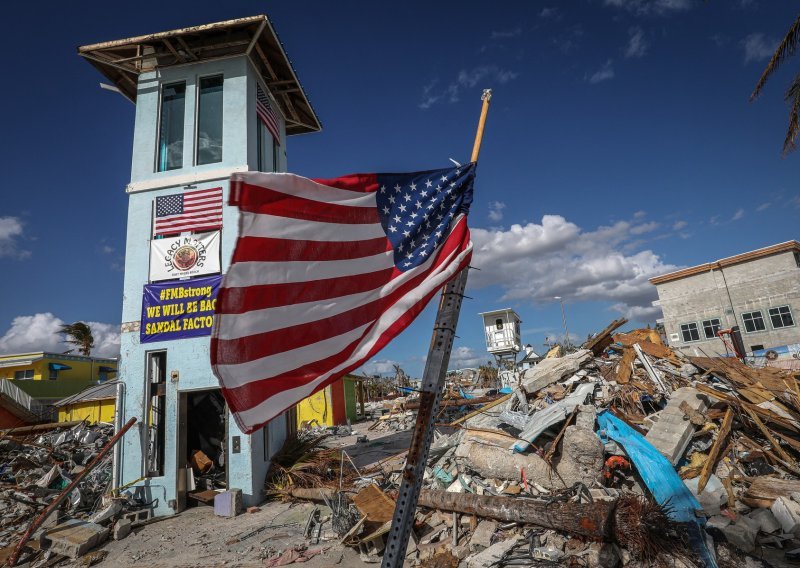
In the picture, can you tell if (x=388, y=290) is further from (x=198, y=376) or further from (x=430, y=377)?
(x=198, y=376)

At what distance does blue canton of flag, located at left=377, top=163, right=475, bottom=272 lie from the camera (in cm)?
407

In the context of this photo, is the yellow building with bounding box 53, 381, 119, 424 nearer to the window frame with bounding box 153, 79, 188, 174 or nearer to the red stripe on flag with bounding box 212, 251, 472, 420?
the window frame with bounding box 153, 79, 188, 174

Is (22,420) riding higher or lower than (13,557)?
higher

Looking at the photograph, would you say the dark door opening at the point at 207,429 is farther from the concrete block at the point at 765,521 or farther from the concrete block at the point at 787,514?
the concrete block at the point at 787,514

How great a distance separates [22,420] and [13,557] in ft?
63.7

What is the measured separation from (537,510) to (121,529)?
30.3 feet

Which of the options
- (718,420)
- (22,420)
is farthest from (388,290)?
(22,420)

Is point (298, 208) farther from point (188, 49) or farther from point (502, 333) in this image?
point (502, 333)

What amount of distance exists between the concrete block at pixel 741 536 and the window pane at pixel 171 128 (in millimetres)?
16017

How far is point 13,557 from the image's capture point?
8617mm

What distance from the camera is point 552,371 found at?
14.2 meters

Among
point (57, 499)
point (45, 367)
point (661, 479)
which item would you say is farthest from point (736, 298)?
point (45, 367)

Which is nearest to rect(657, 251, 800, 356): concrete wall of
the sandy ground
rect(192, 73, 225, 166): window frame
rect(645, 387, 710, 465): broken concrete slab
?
rect(645, 387, 710, 465): broken concrete slab

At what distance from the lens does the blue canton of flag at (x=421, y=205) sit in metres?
4.07
